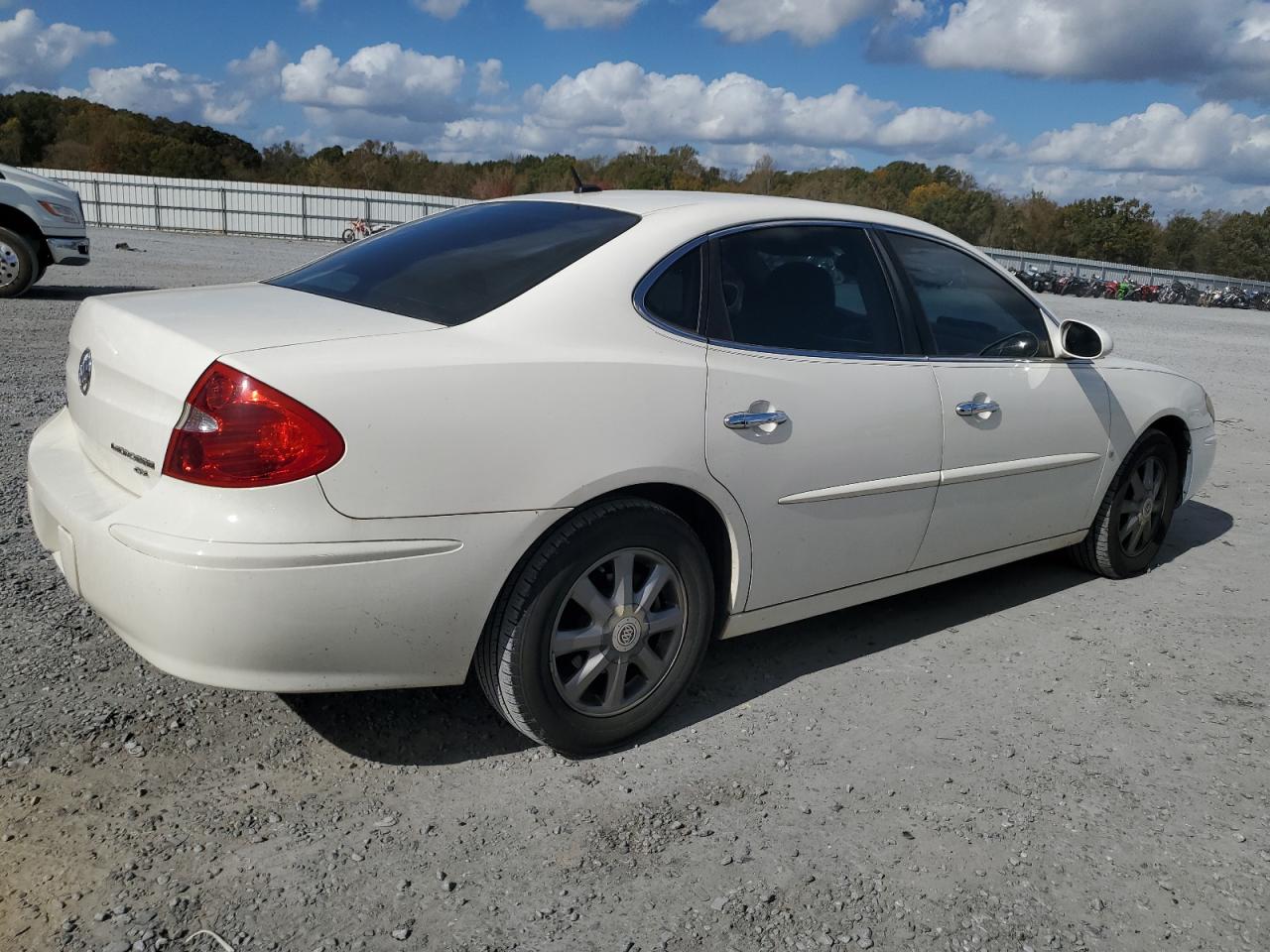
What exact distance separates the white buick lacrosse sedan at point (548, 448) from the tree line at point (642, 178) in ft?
143

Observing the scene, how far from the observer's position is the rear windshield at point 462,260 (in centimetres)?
298

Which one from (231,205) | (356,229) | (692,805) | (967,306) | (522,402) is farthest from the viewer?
(231,205)

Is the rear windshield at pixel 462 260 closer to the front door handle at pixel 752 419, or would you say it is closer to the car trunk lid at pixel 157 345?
the car trunk lid at pixel 157 345

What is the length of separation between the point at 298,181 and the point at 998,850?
2446 inches

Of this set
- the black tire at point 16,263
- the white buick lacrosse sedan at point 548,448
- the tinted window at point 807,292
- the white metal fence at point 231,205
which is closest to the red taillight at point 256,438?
the white buick lacrosse sedan at point 548,448

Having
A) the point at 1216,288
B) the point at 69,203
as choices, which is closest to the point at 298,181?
the point at 1216,288

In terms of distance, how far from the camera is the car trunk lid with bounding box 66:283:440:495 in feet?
8.34

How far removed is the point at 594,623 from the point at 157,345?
1324 millimetres

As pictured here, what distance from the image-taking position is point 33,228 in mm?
11695

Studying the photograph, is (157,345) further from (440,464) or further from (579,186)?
(579,186)

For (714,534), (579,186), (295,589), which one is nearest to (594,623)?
(714,534)

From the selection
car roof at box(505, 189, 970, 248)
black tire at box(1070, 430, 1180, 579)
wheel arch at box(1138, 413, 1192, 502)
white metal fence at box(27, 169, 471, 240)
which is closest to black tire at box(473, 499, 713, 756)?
car roof at box(505, 189, 970, 248)

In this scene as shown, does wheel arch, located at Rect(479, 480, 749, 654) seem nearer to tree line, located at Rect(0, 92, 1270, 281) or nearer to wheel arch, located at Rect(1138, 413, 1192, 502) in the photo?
wheel arch, located at Rect(1138, 413, 1192, 502)

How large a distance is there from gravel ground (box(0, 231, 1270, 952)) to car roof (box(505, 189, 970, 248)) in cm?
153
